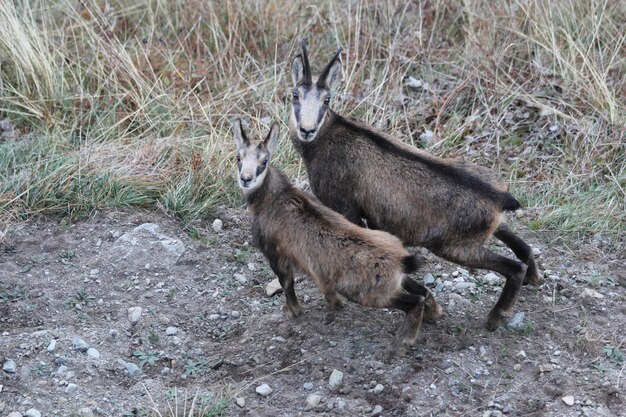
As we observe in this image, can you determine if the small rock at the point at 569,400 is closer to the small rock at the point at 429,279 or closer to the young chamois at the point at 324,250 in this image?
the young chamois at the point at 324,250

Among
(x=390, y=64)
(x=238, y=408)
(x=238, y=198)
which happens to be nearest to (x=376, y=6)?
(x=390, y=64)

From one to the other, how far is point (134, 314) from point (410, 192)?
6.76 ft

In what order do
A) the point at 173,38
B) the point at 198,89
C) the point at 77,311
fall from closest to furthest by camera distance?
the point at 77,311 < the point at 198,89 < the point at 173,38

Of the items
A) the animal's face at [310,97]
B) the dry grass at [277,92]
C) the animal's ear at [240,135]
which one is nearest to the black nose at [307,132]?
the animal's face at [310,97]

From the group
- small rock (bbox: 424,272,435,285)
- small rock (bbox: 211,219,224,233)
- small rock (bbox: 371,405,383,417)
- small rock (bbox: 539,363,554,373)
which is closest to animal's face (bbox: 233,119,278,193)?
small rock (bbox: 211,219,224,233)

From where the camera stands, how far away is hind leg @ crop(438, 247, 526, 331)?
20.6ft

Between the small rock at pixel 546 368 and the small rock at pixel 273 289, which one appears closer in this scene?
the small rock at pixel 546 368

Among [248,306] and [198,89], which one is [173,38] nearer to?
[198,89]

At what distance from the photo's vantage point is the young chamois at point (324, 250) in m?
5.80

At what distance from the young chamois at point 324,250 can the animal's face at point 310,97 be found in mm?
298

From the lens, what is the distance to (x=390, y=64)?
9406 mm

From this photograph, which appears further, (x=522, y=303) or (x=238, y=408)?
(x=522, y=303)

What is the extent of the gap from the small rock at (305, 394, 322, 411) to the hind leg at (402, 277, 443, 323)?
91 cm

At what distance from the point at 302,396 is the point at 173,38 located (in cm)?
543
